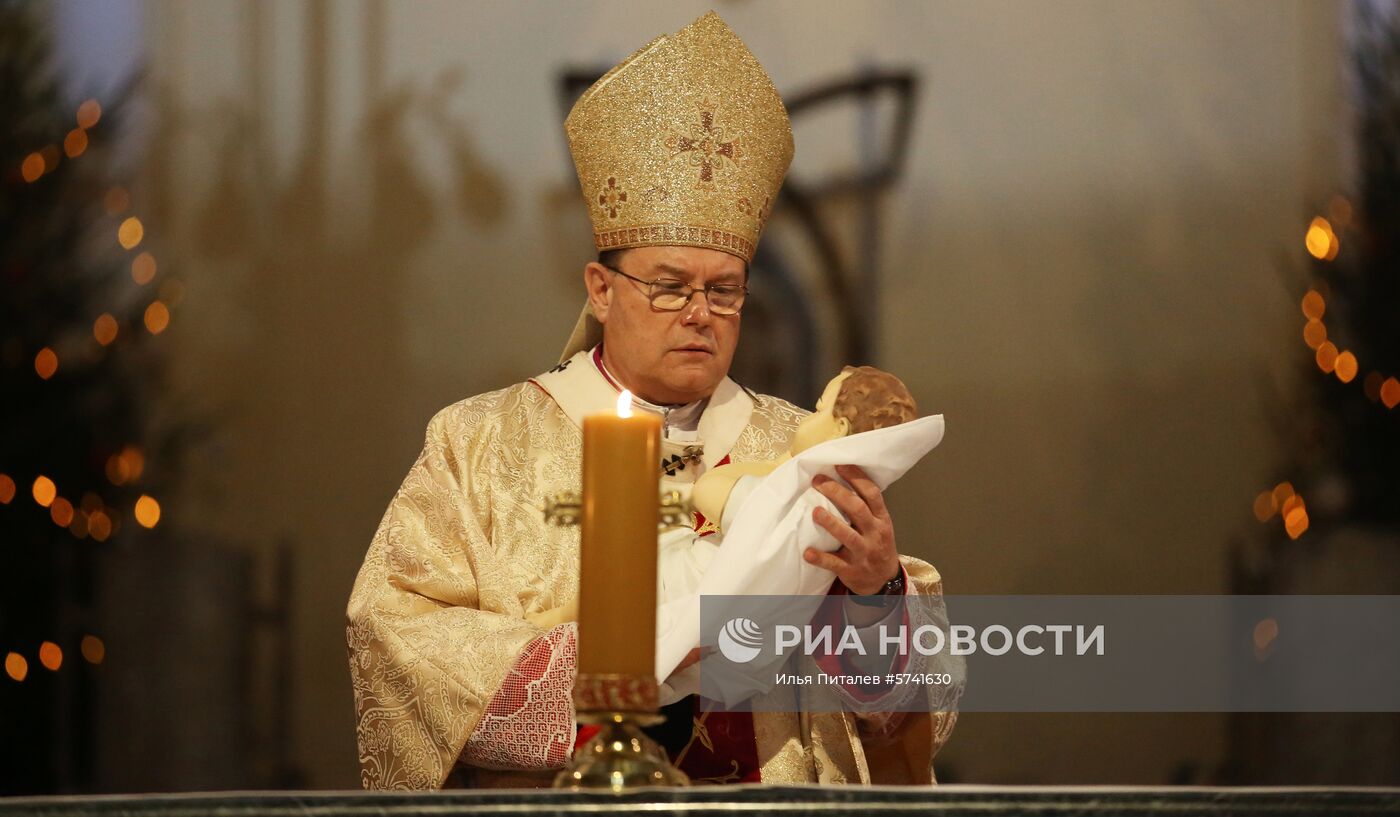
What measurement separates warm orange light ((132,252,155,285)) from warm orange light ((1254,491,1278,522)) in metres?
3.12

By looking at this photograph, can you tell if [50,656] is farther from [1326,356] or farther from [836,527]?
[1326,356]

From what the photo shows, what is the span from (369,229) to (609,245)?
2.00 metres

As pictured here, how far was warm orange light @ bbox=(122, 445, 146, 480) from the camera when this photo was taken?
4.63 m

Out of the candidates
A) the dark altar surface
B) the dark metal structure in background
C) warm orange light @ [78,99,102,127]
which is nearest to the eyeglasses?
the dark altar surface

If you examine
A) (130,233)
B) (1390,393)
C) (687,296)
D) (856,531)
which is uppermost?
(130,233)

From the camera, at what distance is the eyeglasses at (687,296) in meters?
2.82

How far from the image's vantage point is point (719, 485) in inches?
89.4

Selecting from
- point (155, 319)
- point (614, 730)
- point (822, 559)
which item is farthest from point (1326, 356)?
point (614, 730)

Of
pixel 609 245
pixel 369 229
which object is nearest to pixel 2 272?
pixel 369 229

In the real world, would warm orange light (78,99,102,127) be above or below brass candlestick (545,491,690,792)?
above

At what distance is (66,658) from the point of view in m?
4.48

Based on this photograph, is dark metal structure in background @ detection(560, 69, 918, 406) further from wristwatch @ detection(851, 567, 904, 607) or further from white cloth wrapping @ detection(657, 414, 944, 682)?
white cloth wrapping @ detection(657, 414, 944, 682)

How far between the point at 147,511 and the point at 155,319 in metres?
0.54

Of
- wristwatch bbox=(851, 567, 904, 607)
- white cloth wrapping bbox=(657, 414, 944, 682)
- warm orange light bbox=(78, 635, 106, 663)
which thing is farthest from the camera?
warm orange light bbox=(78, 635, 106, 663)
